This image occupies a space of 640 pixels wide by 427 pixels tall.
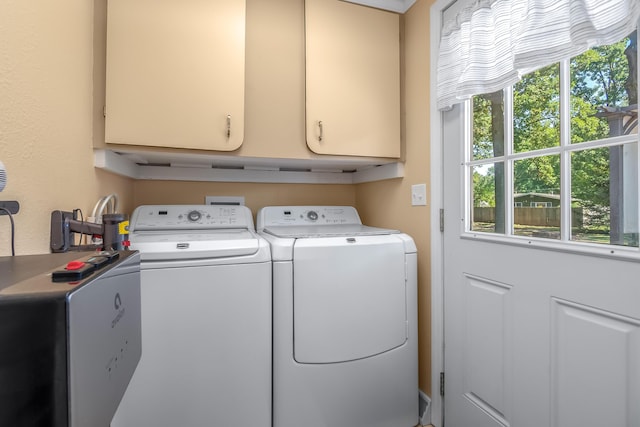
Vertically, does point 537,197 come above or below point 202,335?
above

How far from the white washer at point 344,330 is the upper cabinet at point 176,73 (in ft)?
2.10

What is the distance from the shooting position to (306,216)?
6.43ft

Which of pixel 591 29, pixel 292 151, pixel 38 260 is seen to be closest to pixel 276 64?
pixel 292 151

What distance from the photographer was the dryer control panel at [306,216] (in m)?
1.88

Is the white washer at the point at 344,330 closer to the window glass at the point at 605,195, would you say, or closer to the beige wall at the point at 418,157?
the beige wall at the point at 418,157

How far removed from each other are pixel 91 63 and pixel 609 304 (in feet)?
6.55

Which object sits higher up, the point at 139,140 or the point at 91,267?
the point at 139,140

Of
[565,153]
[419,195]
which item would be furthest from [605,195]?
[419,195]

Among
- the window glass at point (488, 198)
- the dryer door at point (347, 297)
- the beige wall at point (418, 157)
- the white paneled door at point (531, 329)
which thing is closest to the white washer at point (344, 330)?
the dryer door at point (347, 297)

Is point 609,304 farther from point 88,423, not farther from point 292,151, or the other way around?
point 292,151

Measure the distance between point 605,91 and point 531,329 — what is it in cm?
81

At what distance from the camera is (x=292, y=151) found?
62.8 inches

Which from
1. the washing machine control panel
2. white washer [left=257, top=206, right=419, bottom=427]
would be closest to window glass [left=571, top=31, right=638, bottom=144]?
white washer [left=257, top=206, right=419, bottom=427]

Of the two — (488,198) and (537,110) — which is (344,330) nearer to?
(488,198)
